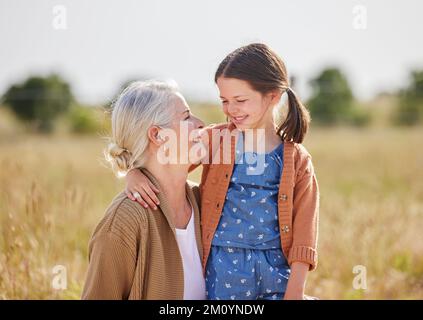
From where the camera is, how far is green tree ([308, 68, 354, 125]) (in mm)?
23172

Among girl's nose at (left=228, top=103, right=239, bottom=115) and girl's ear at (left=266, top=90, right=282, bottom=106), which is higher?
girl's ear at (left=266, top=90, right=282, bottom=106)

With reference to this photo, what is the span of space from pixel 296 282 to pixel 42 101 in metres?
21.4

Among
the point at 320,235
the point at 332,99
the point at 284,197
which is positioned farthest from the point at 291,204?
the point at 332,99

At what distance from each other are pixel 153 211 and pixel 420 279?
2869 millimetres

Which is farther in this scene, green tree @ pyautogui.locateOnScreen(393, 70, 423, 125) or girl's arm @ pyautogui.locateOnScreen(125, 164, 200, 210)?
green tree @ pyautogui.locateOnScreen(393, 70, 423, 125)

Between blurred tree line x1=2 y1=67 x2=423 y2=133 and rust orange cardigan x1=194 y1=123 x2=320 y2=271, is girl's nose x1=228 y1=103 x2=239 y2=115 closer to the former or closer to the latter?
rust orange cardigan x1=194 y1=123 x2=320 y2=271

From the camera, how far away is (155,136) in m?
3.09

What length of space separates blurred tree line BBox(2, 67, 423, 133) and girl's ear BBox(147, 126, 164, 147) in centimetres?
1521

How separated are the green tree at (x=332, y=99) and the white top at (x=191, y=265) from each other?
18.0 m

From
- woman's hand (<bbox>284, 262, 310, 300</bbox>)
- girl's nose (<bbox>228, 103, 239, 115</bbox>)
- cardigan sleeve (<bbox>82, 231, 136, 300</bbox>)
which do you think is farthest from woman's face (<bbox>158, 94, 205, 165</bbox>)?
woman's hand (<bbox>284, 262, 310, 300</bbox>)

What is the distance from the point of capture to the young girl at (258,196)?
10.0ft

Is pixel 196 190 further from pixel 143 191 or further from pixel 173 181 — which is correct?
pixel 143 191
